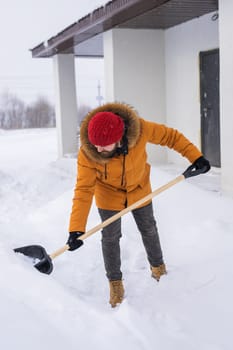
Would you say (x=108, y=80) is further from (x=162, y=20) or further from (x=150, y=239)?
(x=150, y=239)

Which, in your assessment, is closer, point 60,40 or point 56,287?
point 56,287

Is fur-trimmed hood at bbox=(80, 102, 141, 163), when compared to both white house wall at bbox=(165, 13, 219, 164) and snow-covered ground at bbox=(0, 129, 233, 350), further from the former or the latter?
white house wall at bbox=(165, 13, 219, 164)

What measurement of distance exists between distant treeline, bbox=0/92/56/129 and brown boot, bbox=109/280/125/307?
3632 cm

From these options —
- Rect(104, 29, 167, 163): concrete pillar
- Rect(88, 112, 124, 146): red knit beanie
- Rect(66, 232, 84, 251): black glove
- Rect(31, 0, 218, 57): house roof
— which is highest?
Rect(31, 0, 218, 57): house roof

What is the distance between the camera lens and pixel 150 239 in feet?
11.2

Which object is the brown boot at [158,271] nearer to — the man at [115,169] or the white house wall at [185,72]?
the man at [115,169]

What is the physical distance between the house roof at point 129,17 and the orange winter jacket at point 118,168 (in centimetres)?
355

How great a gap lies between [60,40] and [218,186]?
4743 millimetres

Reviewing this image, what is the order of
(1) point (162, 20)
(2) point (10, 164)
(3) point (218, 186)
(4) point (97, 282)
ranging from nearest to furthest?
(4) point (97, 282) < (3) point (218, 186) < (1) point (162, 20) < (2) point (10, 164)

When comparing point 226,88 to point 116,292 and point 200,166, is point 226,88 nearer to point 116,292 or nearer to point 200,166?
point 200,166

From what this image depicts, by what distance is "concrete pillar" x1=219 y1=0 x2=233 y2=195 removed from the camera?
5.42 metres

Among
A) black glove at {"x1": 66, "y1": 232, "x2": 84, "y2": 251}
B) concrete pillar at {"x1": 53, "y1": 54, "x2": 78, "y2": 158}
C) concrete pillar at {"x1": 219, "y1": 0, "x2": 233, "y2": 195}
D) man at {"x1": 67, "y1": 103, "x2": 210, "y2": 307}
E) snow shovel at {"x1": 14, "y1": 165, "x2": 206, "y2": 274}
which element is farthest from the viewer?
concrete pillar at {"x1": 53, "y1": 54, "x2": 78, "y2": 158}

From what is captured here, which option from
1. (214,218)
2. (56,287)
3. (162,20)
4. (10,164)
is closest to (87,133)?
(56,287)

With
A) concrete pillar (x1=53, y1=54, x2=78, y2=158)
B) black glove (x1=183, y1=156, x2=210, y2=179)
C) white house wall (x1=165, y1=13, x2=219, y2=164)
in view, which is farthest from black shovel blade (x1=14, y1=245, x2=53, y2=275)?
→ concrete pillar (x1=53, y1=54, x2=78, y2=158)
